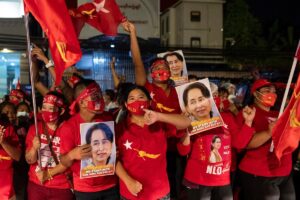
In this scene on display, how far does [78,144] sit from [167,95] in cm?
127

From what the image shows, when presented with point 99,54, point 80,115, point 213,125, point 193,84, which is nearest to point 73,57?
point 80,115

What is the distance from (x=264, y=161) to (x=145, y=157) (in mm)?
1525

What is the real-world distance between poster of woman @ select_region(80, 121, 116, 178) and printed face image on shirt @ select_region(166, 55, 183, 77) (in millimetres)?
1490

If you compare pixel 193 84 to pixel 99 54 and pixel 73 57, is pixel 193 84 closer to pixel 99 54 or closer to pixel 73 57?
pixel 73 57

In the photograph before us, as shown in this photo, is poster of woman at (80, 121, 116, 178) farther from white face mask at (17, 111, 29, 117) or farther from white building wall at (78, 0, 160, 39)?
white building wall at (78, 0, 160, 39)

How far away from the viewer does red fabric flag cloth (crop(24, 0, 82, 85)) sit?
3871 millimetres

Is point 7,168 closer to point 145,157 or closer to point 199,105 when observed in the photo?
point 145,157

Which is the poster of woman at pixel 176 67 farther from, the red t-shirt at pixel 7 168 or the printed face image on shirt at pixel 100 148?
the red t-shirt at pixel 7 168

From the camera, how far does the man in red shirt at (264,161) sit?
4625 mm

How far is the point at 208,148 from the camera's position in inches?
174

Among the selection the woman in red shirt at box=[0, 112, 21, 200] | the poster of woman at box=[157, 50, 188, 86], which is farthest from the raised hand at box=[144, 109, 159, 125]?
the woman in red shirt at box=[0, 112, 21, 200]

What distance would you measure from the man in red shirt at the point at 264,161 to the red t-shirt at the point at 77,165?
1.58 m

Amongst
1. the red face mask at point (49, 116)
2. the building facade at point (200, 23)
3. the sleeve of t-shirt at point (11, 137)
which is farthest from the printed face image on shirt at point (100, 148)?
the building facade at point (200, 23)

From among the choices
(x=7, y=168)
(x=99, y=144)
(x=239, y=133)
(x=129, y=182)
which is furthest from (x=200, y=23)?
(x=129, y=182)
